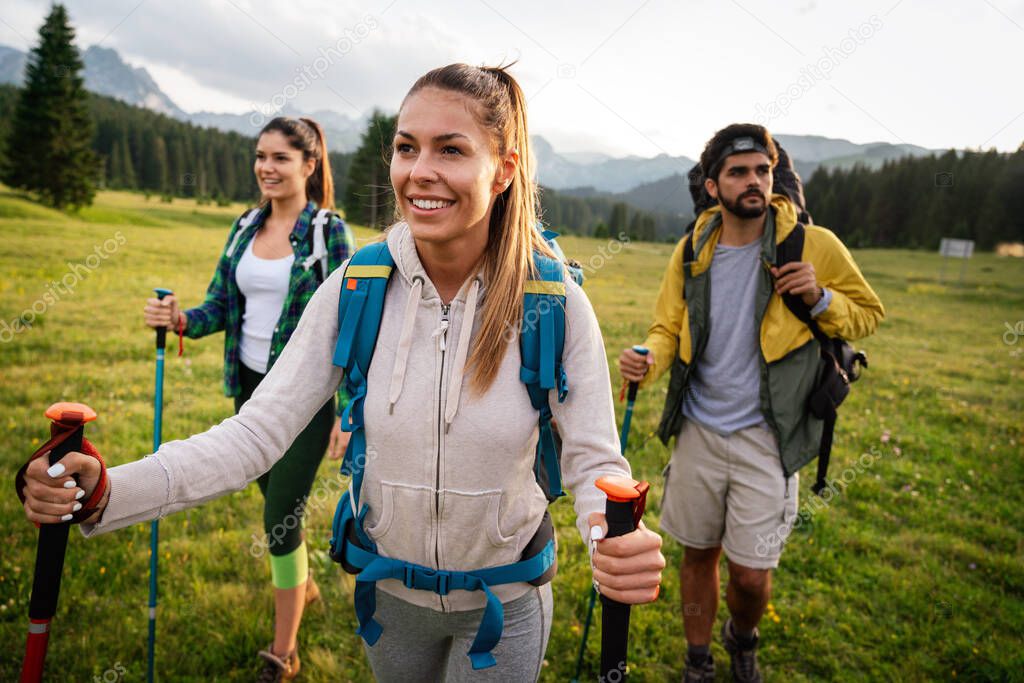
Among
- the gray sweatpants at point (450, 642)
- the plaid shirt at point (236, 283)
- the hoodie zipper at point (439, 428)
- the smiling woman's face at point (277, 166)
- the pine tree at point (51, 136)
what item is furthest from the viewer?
the pine tree at point (51, 136)

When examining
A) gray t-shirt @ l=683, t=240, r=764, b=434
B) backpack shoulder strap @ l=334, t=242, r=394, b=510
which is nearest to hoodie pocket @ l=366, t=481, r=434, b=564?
backpack shoulder strap @ l=334, t=242, r=394, b=510

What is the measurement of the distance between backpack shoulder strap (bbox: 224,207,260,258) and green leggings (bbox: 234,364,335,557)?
1.41 metres

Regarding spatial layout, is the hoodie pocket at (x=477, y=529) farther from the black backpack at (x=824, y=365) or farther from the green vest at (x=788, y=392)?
the black backpack at (x=824, y=365)

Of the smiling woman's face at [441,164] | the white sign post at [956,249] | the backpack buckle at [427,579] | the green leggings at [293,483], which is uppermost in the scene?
the white sign post at [956,249]

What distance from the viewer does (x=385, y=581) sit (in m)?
2.41

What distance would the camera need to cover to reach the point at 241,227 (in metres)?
4.43

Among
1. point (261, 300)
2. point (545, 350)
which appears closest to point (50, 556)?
point (545, 350)

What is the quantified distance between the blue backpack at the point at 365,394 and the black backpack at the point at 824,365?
218 centimetres

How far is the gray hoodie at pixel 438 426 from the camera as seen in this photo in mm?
2115

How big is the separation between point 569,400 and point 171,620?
13.3 ft

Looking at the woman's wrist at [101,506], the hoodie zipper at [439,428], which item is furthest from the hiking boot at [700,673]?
the woman's wrist at [101,506]

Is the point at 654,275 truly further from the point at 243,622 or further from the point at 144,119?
the point at 144,119

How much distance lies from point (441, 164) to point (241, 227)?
2.99 metres

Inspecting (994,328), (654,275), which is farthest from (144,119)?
(994,328)
